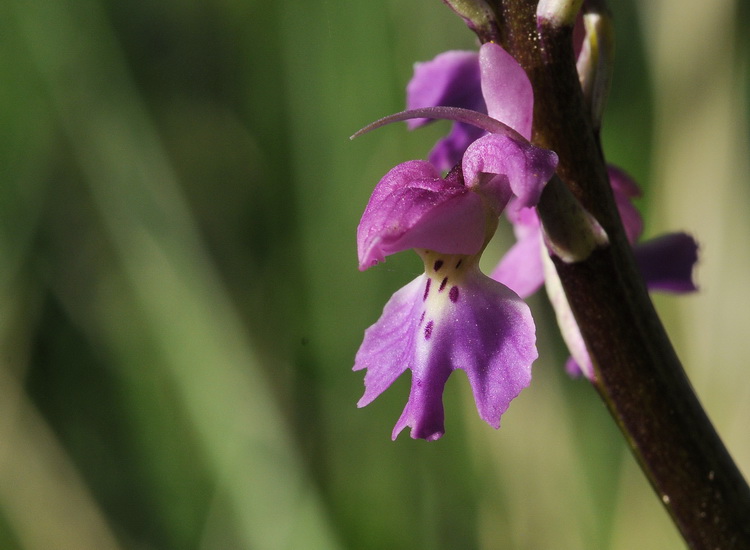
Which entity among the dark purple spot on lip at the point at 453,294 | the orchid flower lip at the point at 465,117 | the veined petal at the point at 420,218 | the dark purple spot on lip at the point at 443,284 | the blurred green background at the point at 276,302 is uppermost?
the orchid flower lip at the point at 465,117

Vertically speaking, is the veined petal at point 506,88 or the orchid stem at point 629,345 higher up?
the veined petal at point 506,88

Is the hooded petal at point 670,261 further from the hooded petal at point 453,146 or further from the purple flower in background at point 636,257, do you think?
the hooded petal at point 453,146

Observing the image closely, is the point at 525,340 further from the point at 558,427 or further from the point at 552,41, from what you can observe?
the point at 558,427

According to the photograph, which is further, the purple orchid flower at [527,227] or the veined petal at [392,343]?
the purple orchid flower at [527,227]

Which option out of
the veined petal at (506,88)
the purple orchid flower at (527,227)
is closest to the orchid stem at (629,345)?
the veined petal at (506,88)

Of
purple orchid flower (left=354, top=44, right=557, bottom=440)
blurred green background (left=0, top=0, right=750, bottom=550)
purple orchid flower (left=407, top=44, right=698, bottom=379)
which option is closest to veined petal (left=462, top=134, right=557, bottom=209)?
purple orchid flower (left=354, top=44, right=557, bottom=440)

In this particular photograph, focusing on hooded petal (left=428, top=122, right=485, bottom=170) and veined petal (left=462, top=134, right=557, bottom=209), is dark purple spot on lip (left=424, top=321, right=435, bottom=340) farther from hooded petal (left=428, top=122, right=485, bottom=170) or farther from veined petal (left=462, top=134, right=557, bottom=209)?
hooded petal (left=428, top=122, right=485, bottom=170)

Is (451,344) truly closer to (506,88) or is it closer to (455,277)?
(455,277)

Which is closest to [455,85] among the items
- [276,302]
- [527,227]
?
[527,227]
